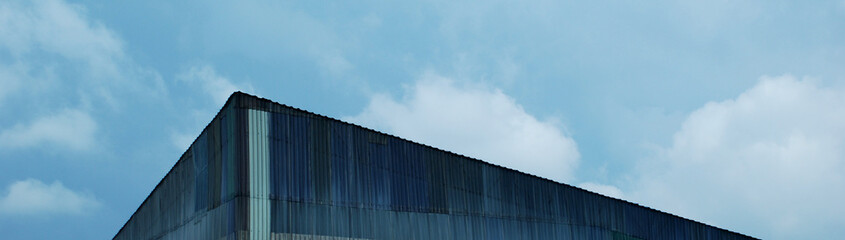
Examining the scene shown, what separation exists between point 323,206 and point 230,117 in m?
3.37

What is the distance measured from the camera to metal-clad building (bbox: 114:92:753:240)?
20922mm

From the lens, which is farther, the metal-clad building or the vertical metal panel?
the metal-clad building

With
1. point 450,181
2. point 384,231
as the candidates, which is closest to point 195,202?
point 384,231

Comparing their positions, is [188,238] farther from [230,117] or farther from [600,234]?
[600,234]

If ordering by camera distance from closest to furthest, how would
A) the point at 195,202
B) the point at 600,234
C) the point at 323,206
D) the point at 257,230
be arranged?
1. the point at 257,230
2. the point at 323,206
3. the point at 195,202
4. the point at 600,234

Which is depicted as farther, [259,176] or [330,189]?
[330,189]

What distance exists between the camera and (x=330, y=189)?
2212 cm

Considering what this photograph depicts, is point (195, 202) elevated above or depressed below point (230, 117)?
below

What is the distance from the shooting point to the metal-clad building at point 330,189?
824 inches

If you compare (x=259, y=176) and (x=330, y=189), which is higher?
(x=259, y=176)

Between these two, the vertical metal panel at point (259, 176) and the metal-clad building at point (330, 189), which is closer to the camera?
the vertical metal panel at point (259, 176)

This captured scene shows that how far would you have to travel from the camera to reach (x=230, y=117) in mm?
21422

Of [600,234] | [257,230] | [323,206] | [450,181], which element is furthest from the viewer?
[600,234]

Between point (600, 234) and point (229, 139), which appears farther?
point (600, 234)
